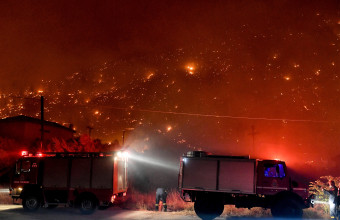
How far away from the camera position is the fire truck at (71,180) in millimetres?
16578

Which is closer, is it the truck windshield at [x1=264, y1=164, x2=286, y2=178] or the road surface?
the truck windshield at [x1=264, y1=164, x2=286, y2=178]

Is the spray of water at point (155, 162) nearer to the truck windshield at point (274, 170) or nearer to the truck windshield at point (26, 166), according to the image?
the truck windshield at point (26, 166)

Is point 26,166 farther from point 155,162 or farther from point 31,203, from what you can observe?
point 155,162

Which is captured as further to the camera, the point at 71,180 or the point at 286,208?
the point at 71,180

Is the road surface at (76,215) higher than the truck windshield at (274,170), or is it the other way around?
the truck windshield at (274,170)

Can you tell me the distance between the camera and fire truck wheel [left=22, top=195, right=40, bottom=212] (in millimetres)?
17078

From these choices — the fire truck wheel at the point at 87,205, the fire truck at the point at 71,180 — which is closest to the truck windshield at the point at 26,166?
the fire truck at the point at 71,180

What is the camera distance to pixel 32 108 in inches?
5940

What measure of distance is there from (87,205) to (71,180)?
56.2 inches

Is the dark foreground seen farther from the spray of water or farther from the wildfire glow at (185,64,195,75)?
the wildfire glow at (185,64,195,75)

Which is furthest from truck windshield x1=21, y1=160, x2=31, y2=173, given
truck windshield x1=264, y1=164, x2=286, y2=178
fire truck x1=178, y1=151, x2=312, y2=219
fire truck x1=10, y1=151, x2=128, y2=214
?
truck windshield x1=264, y1=164, x2=286, y2=178

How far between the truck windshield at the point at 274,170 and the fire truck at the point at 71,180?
6422 mm

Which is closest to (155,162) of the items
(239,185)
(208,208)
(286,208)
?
(208,208)

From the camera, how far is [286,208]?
565 inches
